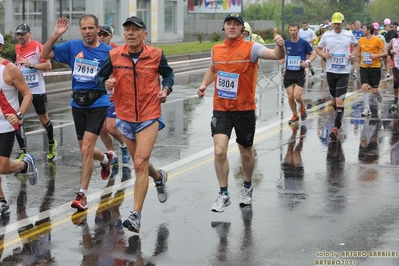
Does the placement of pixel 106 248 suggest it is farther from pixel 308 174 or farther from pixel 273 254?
pixel 308 174

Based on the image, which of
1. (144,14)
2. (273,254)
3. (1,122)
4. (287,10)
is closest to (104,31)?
(1,122)

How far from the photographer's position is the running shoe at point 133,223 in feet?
25.0

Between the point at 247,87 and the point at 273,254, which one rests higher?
the point at 247,87

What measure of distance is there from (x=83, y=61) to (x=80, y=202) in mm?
1631

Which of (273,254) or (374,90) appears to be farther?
(374,90)

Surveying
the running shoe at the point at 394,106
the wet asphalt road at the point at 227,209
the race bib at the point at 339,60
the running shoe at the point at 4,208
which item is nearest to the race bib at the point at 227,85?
the wet asphalt road at the point at 227,209

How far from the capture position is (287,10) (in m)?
87.2

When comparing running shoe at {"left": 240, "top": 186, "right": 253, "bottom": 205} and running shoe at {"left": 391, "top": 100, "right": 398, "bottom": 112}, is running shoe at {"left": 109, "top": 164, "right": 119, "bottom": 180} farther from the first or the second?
running shoe at {"left": 391, "top": 100, "right": 398, "bottom": 112}

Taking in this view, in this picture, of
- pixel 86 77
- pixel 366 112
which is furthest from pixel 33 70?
pixel 366 112

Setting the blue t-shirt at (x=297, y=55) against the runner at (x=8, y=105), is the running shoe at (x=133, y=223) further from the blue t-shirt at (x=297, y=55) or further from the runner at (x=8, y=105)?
the blue t-shirt at (x=297, y=55)

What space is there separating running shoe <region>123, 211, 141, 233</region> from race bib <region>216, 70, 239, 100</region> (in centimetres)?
181

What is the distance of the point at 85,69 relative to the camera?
934 cm

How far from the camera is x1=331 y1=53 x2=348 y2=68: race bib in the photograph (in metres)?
14.3

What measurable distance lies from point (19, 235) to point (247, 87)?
2.80 m
